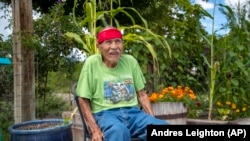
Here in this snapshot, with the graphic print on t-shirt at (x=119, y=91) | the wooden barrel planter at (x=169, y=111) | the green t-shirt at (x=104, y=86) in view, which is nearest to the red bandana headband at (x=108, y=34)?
the green t-shirt at (x=104, y=86)

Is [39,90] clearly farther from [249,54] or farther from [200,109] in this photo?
[249,54]

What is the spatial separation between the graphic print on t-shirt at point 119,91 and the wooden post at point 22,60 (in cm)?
141

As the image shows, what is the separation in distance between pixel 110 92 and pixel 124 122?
22 centimetres

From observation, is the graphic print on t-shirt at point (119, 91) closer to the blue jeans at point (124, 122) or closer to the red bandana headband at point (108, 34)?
the blue jeans at point (124, 122)

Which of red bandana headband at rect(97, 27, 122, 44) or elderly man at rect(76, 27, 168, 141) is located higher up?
red bandana headband at rect(97, 27, 122, 44)

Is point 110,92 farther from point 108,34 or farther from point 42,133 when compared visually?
point 42,133

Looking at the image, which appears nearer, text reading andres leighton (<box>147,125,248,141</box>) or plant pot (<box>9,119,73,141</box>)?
text reading andres leighton (<box>147,125,248,141</box>)

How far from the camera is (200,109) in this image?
3855 millimetres

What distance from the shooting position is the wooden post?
3578mm

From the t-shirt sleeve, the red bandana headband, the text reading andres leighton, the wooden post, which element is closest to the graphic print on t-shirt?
the t-shirt sleeve

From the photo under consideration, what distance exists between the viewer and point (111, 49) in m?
2.47

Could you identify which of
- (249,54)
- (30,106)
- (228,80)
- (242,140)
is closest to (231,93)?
(228,80)

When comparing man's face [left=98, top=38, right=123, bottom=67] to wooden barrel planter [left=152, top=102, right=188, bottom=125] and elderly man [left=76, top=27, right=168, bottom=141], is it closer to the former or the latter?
elderly man [left=76, top=27, right=168, bottom=141]

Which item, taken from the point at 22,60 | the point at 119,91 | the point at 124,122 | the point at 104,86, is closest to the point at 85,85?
the point at 104,86
